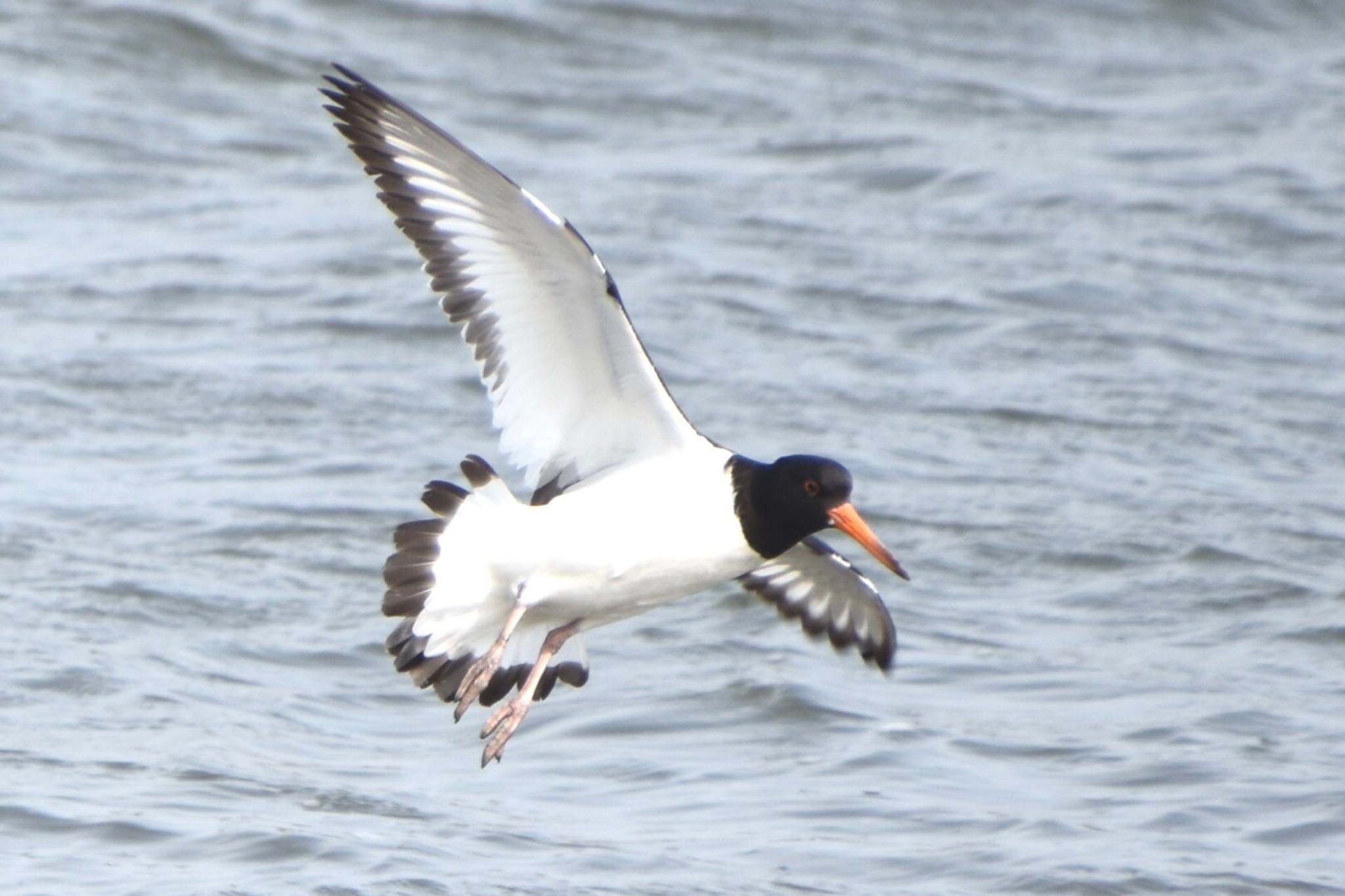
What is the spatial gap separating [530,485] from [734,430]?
13.9 feet

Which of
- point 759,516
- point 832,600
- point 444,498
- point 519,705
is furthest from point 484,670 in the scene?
point 832,600

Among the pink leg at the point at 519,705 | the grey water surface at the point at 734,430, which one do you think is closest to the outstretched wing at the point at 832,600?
the grey water surface at the point at 734,430

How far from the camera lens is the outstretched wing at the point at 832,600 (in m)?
7.23

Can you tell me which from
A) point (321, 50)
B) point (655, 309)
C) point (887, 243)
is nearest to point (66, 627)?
point (655, 309)

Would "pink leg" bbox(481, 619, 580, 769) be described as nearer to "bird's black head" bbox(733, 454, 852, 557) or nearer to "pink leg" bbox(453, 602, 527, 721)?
"pink leg" bbox(453, 602, 527, 721)

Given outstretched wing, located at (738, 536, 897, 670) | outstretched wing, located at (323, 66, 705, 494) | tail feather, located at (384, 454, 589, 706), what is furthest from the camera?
outstretched wing, located at (738, 536, 897, 670)

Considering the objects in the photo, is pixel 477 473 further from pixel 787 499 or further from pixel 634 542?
pixel 787 499

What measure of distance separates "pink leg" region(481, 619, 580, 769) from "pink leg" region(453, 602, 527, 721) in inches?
3.2

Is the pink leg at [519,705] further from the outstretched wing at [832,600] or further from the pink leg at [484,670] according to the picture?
the outstretched wing at [832,600]

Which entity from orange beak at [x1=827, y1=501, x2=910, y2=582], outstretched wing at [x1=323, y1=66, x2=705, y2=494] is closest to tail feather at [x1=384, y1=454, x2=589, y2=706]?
outstretched wing at [x1=323, y1=66, x2=705, y2=494]

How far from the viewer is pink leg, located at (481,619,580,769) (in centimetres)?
607

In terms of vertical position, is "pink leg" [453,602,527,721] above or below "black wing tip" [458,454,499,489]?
below

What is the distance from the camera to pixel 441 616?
6129 millimetres

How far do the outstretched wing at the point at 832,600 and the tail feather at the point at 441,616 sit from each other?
1.07 meters
